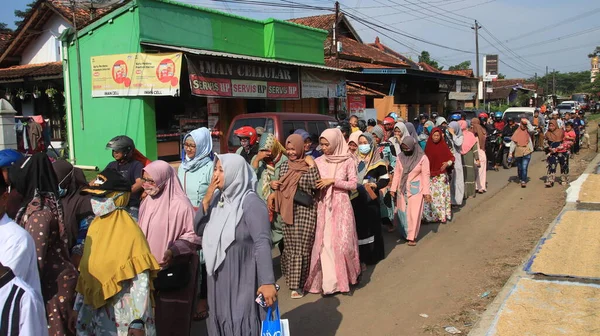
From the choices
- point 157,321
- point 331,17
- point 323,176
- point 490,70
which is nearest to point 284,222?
point 323,176

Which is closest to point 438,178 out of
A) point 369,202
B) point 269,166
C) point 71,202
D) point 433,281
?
point 369,202

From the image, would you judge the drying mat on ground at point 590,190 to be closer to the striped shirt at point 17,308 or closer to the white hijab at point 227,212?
the white hijab at point 227,212

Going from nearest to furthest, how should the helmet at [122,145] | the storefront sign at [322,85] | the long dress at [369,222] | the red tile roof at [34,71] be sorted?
the helmet at [122,145]
the long dress at [369,222]
the red tile roof at [34,71]
the storefront sign at [322,85]

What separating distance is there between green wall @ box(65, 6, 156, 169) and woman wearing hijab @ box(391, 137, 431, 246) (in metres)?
7.11

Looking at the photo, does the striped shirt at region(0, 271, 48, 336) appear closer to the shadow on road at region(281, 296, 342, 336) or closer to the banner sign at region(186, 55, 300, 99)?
the shadow on road at region(281, 296, 342, 336)

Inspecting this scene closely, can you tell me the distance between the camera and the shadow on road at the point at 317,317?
4.40m

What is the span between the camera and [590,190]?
10273 millimetres

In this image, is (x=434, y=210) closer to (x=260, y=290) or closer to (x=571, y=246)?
(x=571, y=246)

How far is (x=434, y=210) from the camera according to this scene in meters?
8.41

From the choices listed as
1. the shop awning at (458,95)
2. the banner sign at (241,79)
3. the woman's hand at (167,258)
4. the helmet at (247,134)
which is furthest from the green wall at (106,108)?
the shop awning at (458,95)

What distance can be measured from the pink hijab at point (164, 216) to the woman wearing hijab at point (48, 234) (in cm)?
73

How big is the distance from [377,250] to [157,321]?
333 centimetres

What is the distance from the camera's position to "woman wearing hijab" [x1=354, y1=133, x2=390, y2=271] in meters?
5.91

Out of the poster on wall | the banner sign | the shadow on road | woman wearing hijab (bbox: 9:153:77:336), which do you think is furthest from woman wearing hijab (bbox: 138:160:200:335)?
the banner sign
